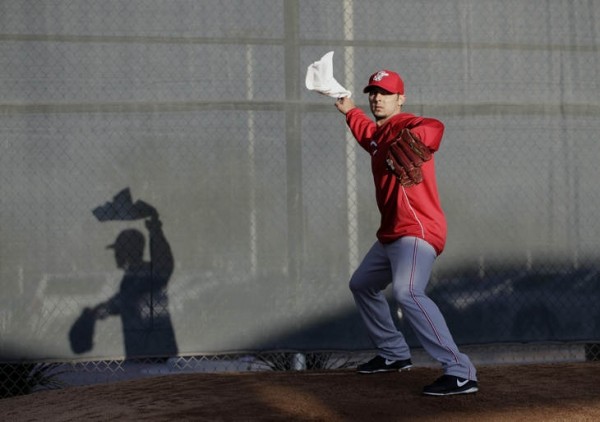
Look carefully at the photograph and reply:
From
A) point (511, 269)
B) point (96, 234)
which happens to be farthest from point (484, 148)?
point (96, 234)

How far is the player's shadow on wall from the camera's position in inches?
273

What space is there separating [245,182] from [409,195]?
185 cm

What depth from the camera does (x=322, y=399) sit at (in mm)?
5266

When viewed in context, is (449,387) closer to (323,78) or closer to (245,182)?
(323,78)

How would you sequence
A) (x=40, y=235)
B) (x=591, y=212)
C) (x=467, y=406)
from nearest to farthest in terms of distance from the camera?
(x=467, y=406)
(x=40, y=235)
(x=591, y=212)

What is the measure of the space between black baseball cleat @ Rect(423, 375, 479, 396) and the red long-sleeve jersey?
69 cm

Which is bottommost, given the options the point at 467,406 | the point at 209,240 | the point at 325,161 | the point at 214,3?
the point at 467,406

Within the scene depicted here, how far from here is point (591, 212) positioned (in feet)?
24.5

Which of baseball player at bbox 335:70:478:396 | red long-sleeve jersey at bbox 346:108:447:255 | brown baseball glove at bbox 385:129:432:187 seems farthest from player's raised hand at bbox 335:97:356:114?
brown baseball glove at bbox 385:129:432:187

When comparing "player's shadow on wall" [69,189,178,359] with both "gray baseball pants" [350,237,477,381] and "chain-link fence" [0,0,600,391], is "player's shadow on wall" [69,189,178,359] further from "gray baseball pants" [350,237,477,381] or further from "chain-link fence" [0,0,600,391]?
"gray baseball pants" [350,237,477,381]

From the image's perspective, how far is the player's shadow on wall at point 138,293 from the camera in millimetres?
6934

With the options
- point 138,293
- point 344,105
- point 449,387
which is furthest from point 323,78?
point 138,293

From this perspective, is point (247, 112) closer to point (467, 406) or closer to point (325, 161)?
point (325, 161)

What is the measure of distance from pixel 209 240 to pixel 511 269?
82.2 inches
